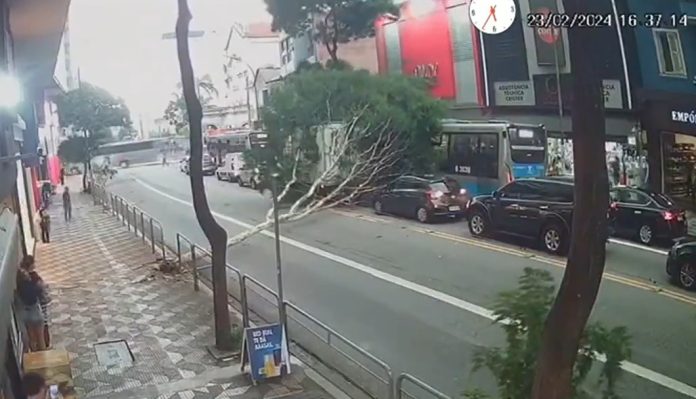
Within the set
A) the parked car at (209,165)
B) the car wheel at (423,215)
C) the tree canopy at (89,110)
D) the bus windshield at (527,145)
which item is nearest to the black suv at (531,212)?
the car wheel at (423,215)

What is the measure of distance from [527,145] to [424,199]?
3.03 m

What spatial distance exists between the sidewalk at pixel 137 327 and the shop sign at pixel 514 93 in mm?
11181

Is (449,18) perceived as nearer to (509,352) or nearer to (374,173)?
(374,173)

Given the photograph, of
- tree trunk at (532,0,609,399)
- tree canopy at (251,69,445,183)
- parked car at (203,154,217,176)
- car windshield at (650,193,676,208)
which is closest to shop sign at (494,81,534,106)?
tree canopy at (251,69,445,183)

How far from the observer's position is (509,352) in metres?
4.46

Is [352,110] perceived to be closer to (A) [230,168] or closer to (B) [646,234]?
(B) [646,234]

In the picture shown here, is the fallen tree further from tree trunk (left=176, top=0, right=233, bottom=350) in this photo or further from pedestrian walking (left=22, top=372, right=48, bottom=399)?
pedestrian walking (left=22, top=372, right=48, bottom=399)

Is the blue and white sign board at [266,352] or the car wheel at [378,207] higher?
the car wheel at [378,207]

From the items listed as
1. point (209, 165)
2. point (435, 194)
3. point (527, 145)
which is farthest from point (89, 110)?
point (527, 145)

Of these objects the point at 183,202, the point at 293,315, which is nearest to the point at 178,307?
the point at 293,315

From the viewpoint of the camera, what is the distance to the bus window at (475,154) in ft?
62.1

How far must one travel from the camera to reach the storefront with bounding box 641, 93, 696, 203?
636 inches

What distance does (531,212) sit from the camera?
14305 millimetres

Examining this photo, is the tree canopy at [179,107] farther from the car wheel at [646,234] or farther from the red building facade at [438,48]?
the car wheel at [646,234]
